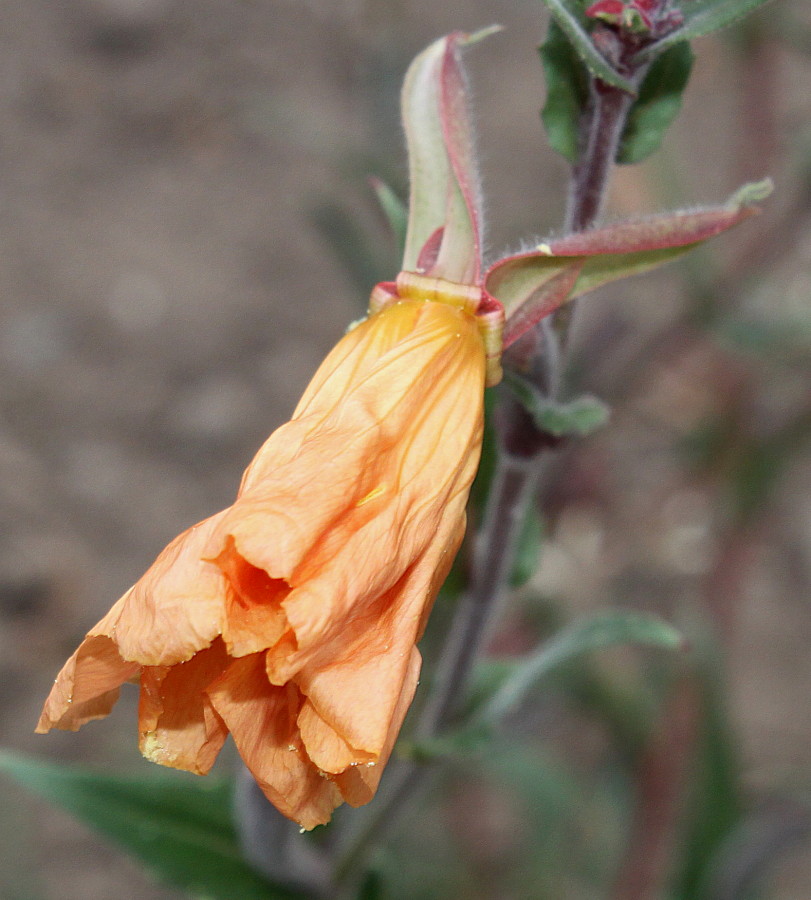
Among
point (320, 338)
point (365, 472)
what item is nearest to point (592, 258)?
point (365, 472)

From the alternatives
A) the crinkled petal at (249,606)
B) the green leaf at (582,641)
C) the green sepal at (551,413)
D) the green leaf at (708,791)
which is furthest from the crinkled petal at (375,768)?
the green leaf at (708,791)

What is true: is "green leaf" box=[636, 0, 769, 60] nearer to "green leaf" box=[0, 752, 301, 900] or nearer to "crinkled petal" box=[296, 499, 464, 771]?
"crinkled petal" box=[296, 499, 464, 771]

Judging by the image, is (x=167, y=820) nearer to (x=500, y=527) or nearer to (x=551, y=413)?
(x=500, y=527)

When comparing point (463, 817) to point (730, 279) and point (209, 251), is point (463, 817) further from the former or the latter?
point (209, 251)

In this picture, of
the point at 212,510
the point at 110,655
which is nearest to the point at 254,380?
the point at 212,510

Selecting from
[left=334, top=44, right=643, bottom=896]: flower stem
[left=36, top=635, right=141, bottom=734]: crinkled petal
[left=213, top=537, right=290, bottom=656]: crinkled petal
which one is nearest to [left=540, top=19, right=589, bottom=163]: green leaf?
[left=334, top=44, right=643, bottom=896]: flower stem
